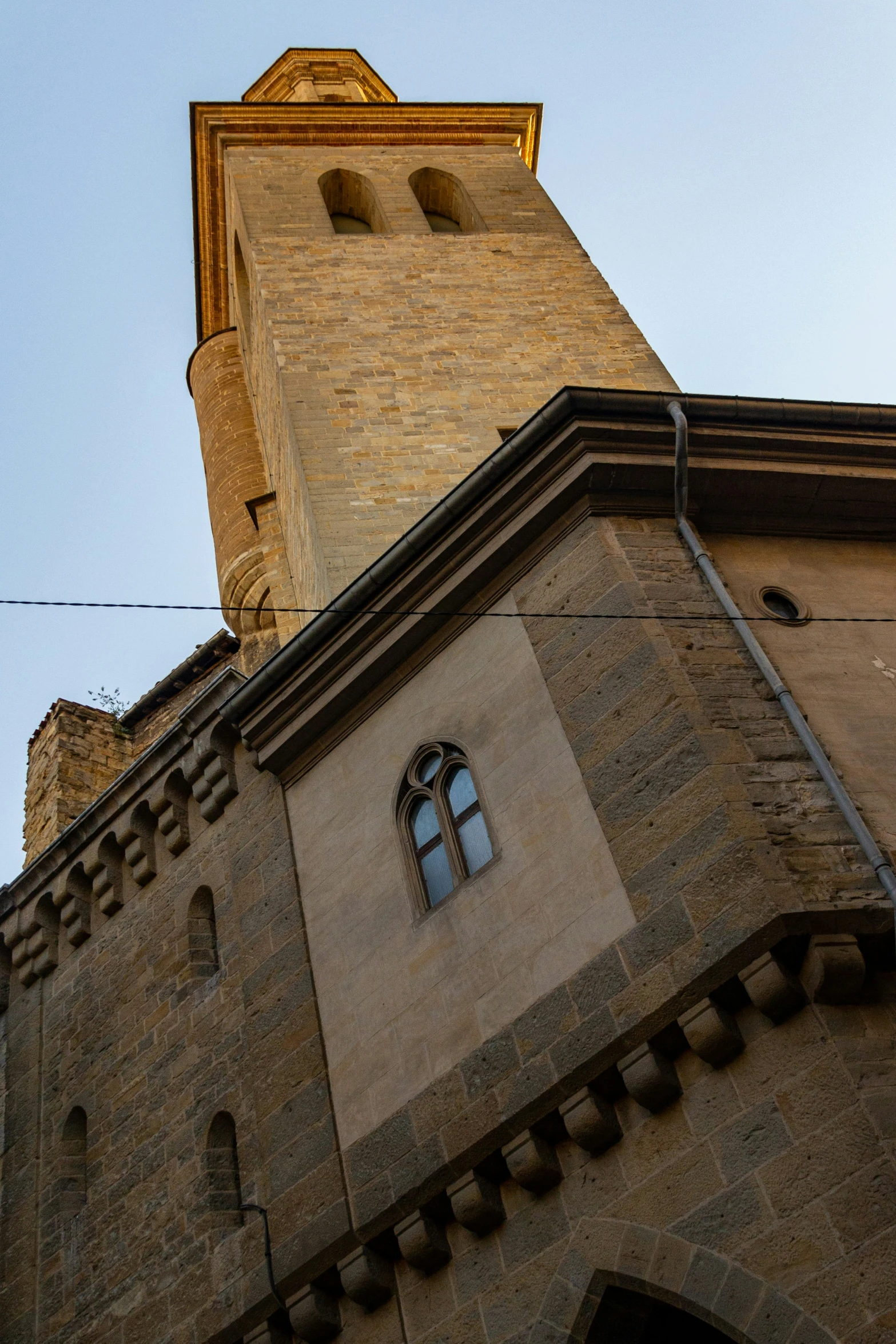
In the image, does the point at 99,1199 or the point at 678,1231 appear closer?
the point at 678,1231

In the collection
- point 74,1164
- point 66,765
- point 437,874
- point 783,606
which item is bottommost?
point 437,874

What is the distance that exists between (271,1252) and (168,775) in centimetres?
386

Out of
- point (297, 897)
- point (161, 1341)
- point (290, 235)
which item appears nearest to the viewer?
point (161, 1341)

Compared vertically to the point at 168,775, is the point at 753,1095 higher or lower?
lower

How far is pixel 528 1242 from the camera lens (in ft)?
23.1

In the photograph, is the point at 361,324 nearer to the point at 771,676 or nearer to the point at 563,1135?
the point at 771,676

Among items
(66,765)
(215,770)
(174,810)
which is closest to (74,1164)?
(174,810)

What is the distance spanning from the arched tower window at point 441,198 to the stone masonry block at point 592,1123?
15.1 m

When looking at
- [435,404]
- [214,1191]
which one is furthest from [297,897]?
[435,404]

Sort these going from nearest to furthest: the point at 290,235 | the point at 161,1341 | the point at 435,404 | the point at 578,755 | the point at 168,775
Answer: the point at 578,755, the point at 161,1341, the point at 168,775, the point at 435,404, the point at 290,235

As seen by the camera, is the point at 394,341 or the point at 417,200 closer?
→ the point at 394,341

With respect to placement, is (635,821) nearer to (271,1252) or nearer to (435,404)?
(271,1252)

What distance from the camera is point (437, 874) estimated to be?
8477 millimetres

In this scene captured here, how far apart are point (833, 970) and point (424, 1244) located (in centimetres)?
254
